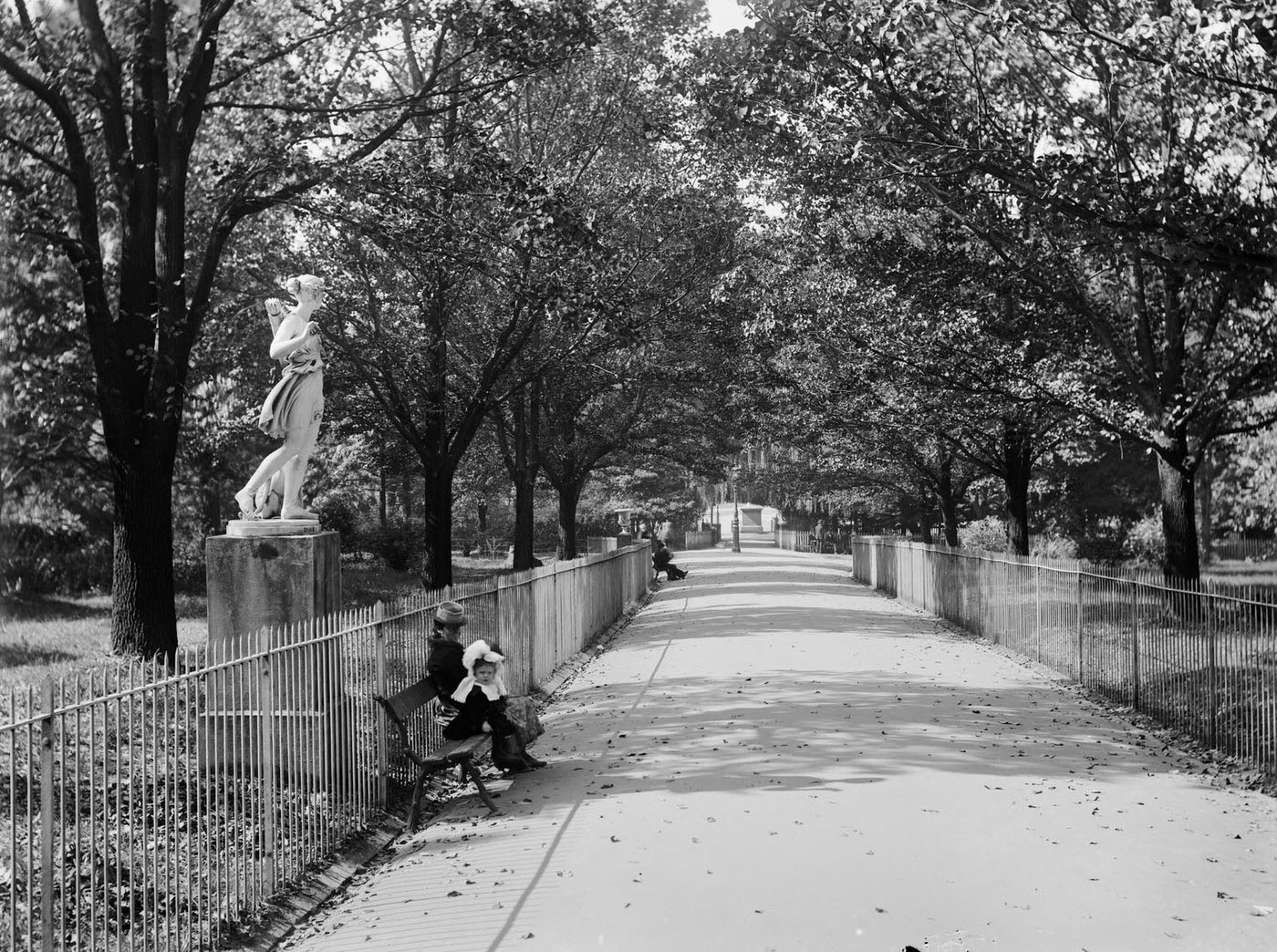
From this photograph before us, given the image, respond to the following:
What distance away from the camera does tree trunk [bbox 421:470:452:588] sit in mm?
22531

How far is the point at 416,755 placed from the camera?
968cm

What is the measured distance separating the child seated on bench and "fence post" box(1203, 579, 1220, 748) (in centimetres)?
611

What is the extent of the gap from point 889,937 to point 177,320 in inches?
378

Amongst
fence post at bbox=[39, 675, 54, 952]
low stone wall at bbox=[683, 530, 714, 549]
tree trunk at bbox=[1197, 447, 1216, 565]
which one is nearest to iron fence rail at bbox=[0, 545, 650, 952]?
fence post at bbox=[39, 675, 54, 952]

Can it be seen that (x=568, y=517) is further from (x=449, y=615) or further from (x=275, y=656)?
(x=275, y=656)

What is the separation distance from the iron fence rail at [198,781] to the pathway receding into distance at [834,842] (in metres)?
0.51

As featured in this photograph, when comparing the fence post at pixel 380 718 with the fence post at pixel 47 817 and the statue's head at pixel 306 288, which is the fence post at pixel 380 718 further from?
the fence post at pixel 47 817

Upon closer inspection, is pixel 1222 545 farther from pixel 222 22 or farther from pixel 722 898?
pixel 722 898

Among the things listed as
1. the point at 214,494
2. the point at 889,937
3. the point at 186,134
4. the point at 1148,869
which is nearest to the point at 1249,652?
the point at 1148,869

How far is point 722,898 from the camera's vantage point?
22.5ft

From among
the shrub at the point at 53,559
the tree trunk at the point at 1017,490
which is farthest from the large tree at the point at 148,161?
the tree trunk at the point at 1017,490

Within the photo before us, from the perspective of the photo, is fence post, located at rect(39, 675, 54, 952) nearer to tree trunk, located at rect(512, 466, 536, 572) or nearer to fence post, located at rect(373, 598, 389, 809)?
fence post, located at rect(373, 598, 389, 809)

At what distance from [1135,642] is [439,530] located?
12.5m

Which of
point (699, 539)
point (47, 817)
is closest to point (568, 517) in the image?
point (47, 817)
